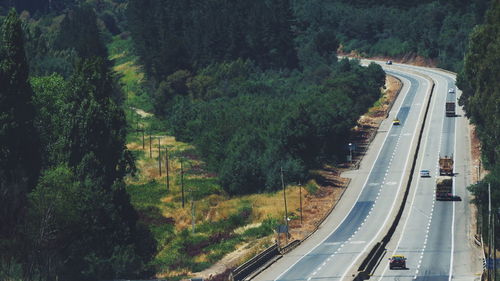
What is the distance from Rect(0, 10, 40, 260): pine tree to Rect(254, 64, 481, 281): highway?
2341 centimetres

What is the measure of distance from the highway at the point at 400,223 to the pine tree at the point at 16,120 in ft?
76.8

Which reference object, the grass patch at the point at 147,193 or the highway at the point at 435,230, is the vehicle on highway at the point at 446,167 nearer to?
the highway at the point at 435,230

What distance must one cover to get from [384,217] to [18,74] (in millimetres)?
47118

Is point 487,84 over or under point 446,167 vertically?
over

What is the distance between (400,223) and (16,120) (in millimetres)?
46631

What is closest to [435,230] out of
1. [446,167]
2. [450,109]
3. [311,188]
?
[311,188]

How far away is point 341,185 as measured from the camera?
455 ft

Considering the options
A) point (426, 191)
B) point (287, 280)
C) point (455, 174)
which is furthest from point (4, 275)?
point (455, 174)

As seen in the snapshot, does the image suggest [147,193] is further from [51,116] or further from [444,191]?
[444,191]

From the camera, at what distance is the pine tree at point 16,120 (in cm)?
9050

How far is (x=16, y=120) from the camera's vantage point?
302 feet

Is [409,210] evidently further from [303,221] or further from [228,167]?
[228,167]

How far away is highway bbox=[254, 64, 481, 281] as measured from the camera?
91.9 metres

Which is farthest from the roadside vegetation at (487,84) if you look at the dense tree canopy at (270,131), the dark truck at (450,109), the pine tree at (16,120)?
the pine tree at (16,120)
